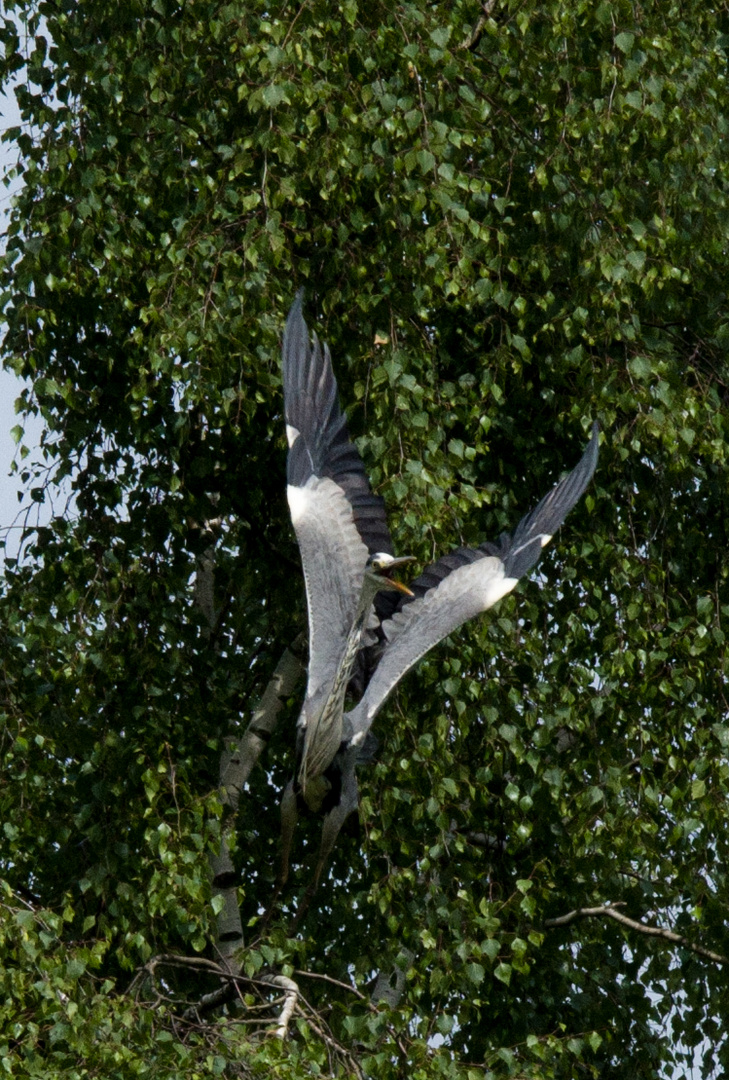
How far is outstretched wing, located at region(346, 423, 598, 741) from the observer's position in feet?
20.7

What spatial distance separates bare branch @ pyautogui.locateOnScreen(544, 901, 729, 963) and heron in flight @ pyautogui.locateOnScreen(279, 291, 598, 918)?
1.05m

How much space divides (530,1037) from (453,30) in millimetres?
2877

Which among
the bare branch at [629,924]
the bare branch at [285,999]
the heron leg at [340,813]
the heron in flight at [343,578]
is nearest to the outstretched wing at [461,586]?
the heron in flight at [343,578]

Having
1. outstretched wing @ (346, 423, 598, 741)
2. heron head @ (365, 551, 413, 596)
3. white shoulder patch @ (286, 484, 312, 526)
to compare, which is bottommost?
outstretched wing @ (346, 423, 598, 741)

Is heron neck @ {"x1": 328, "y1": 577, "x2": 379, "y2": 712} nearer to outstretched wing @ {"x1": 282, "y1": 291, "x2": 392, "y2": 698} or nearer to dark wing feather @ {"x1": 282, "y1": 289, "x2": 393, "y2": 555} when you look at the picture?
outstretched wing @ {"x1": 282, "y1": 291, "x2": 392, "y2": 698}

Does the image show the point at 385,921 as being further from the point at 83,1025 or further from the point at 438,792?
the point at 83,1025

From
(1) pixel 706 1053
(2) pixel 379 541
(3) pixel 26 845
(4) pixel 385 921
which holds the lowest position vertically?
(1) pixel 706 1053

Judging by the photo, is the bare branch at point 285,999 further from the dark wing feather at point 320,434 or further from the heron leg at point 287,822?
the dark wing feather at point 320,434

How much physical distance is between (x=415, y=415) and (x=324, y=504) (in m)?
0.54

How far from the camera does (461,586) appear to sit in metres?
6.39

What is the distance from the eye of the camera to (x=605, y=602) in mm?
6750

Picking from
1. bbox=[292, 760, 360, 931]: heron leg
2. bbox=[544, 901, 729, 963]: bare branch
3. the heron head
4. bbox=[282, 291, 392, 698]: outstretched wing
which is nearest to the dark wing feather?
bbox=[282, 291, 392, 698]: outstretched wing

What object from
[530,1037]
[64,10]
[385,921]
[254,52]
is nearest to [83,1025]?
[530,1037]

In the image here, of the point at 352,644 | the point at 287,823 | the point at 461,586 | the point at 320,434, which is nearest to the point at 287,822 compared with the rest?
the point at 287,823
